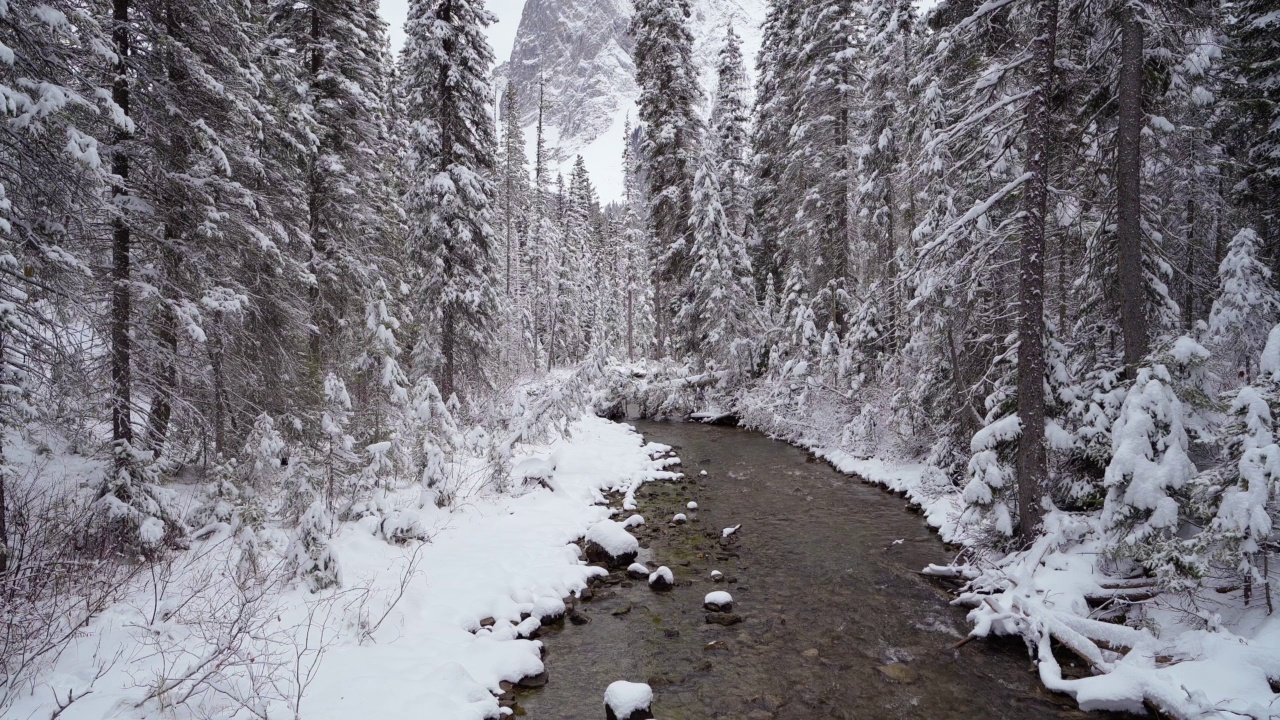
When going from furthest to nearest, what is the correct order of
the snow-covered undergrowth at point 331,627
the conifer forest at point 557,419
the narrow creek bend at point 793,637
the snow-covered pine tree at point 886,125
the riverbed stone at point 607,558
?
1. the snow-covered pine tree at point 886,125
2. the riverbed stone at point 607,558
3. the narrow creek bend at point 793,637
4. the conifer forest at point 557,419
5. the snow-covered undergrowth at point 331,627

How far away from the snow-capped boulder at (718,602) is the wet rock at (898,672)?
87.2 inches

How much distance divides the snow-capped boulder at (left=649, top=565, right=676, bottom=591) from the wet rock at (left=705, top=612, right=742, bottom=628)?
1.06 m

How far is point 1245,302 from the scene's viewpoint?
11.4m

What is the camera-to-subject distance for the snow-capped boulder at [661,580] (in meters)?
9.04

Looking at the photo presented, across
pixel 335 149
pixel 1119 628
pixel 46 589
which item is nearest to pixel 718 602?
pixel 1119 628

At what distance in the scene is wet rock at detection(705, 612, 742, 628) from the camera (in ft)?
26.0

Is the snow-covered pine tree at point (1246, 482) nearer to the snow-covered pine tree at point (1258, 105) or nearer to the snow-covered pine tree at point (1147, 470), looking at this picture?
the snow-covered pine tree at point (1147, 470)

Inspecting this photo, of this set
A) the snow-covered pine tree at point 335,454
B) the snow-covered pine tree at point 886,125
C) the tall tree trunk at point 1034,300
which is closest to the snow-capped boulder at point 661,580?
the snow-covered pine tree at point 335,454

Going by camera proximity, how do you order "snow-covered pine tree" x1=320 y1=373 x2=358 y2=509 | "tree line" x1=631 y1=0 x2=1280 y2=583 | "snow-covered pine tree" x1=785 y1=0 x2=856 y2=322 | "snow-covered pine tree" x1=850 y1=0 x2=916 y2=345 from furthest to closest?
"snow-covered pine tree" x1=785 y1=0 x2=856 y2=322, "snow-covered pine tree" x1=850 y1=0 x2=916 y2=345, "snow-covered pine tree" x1=320 y1=373 x2=358 y2=509, "tree line" x1=631 y1=0 x2=1280 y2=583

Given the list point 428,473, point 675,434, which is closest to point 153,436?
point 428,473

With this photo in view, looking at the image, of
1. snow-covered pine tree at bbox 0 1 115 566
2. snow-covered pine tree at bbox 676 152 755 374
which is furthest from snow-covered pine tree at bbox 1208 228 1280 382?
snow-covered pine tree at bbox 0 1 115 566

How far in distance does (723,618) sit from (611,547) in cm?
266

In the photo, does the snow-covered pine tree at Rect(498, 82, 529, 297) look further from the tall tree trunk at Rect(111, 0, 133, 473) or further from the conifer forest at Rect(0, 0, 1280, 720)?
the tall tree trunk at Rect(111, 0, 133, 473)

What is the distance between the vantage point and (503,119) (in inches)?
1540
